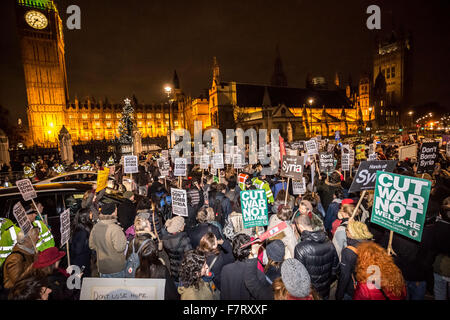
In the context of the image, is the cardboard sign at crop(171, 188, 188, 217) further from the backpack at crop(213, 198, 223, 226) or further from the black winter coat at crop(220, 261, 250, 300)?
the black winter coat at crop(220, 261, 250, 300)

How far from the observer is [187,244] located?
3900mm

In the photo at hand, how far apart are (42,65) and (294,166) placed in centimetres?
9008

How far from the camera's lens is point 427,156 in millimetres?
7059

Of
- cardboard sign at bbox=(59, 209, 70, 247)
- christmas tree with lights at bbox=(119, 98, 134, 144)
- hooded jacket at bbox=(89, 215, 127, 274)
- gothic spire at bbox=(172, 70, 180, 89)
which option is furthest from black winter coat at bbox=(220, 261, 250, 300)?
A: gothic spire at bbox=(172, 70, 180, 89)

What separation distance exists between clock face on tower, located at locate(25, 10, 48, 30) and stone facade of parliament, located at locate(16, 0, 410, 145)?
2.06 ft

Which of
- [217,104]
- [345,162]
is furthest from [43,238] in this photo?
[217,104]

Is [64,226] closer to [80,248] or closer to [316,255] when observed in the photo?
[80,248]

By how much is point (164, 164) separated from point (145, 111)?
286 ft

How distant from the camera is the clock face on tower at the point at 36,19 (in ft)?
216

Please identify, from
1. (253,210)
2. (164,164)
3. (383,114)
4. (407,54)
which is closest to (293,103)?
(383,114)
